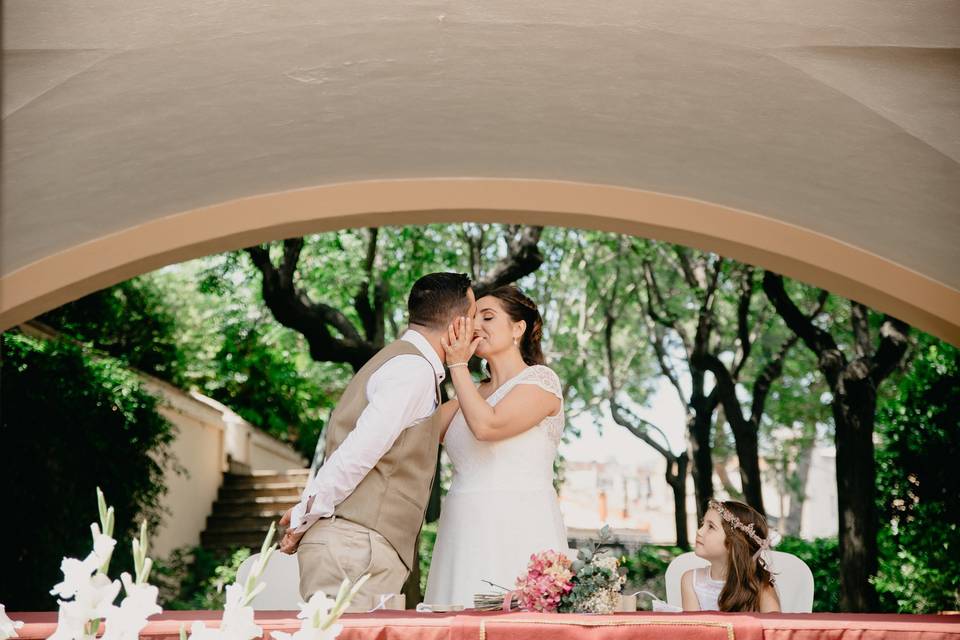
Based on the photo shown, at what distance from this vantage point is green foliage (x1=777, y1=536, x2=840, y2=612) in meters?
11.7

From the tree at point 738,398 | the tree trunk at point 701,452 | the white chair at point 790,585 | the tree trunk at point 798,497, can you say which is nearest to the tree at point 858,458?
the tree at point 738,398

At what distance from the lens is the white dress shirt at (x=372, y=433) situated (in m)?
3.25

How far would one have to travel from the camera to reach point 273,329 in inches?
575

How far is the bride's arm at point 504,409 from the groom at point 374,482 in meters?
0.23

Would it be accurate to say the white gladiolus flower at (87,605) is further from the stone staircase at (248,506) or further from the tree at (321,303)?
the stone staircase at (248,506)

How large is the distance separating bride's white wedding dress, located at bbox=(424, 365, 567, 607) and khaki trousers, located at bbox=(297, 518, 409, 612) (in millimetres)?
660

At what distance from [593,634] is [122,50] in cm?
295

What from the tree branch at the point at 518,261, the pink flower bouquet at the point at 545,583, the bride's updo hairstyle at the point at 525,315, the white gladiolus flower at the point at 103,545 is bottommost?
the white gladiolus flower at the point at 103,545

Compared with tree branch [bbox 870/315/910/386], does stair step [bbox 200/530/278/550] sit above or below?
below

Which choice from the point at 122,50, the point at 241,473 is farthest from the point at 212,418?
the point at 122,50

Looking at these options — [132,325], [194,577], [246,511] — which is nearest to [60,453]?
[194,577]

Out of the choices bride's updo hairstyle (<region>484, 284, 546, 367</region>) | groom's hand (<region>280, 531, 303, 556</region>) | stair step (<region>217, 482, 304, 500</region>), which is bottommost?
groom's hand (<region>280, 531, 303, 556</region>)

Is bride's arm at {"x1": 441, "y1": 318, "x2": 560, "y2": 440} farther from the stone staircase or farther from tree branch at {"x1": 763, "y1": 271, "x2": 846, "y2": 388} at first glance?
the stone staircase

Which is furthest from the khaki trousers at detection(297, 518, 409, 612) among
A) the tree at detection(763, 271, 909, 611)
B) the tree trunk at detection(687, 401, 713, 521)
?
the tree trunk at detection(687, 401, 713, 521)
